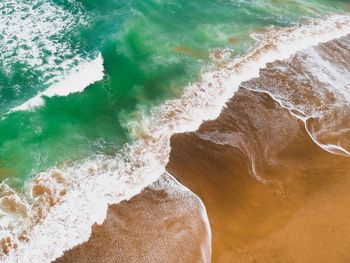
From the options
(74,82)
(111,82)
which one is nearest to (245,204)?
(111,82)

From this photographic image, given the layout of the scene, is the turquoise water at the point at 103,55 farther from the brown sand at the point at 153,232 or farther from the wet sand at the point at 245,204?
the wet sand at the point at 245,204

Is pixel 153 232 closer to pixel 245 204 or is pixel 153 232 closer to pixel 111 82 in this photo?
pixel 245 204

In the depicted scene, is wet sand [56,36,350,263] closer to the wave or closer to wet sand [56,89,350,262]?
wet sand [56,89,350,262]

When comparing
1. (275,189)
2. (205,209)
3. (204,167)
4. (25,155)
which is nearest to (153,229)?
(205,209)

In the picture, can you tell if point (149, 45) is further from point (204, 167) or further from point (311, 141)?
point (311, 141)

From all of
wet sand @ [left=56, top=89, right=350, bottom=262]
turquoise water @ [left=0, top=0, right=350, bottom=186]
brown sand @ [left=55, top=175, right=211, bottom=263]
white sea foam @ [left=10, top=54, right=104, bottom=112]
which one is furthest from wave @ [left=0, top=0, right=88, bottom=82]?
brown sand @ [left=55, top=175, right=211, bottom=263]

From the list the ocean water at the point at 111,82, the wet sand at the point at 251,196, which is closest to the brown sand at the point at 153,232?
the wet sand at the point at 251,196
